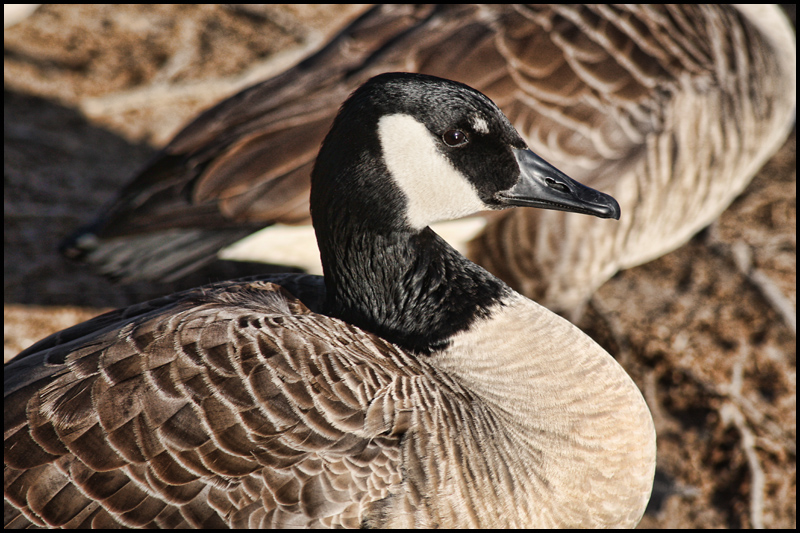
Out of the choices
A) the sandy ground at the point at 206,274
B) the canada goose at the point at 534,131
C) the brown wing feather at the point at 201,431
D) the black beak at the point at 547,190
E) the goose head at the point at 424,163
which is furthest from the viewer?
the sandy ground at the point at 206,274

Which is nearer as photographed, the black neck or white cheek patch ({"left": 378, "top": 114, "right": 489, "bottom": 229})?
white cheek patch ({"left": 378, "top": 114, "right": 489, "bottom": 229})

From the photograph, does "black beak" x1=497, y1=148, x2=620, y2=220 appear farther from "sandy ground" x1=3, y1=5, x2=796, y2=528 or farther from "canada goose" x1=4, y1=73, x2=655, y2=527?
"sandy ground" x1=3, y1=5, x2=796, y2=528

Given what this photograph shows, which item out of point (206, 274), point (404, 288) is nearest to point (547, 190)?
point (404, 288)

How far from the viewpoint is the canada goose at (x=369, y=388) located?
1.49 metres

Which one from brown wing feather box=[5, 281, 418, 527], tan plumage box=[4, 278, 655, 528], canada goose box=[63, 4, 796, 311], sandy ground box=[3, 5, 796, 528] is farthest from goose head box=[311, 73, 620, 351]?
sandy ground box=[3, 5, 796, 528]

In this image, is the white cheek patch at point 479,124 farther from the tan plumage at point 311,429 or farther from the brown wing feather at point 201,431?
the brown wing feather at point 201,431

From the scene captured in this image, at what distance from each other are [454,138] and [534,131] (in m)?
0.93

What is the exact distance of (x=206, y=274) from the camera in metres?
3.55

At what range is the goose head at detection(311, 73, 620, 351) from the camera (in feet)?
5.53

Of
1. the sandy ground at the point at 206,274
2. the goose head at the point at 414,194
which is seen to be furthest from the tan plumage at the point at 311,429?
the sandy ground at the point at 206,274

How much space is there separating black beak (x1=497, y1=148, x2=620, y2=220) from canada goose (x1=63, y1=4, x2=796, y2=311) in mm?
761

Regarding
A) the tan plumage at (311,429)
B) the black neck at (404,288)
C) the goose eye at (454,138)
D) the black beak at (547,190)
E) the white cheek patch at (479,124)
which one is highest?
the white cheek patch at (479,124)

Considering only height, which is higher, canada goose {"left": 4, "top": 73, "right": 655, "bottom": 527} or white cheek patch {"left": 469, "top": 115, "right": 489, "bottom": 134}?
white cheek patch {"left": 469, "top": 115, "right": 489, "bottom": 134}

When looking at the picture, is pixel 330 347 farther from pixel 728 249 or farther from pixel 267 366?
pixel 728 249
